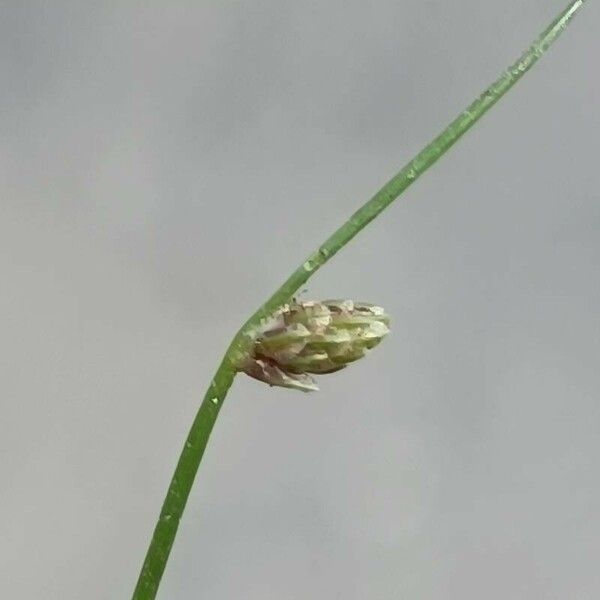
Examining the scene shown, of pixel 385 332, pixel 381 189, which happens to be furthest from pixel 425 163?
pixel 385 332

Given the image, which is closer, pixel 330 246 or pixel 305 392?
pixel 330 246

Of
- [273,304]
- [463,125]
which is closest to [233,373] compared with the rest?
[273,304]

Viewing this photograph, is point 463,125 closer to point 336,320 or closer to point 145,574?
point 336,320

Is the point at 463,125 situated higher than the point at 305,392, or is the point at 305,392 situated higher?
the point at 463,125

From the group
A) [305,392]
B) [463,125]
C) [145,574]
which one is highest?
[463,125]
